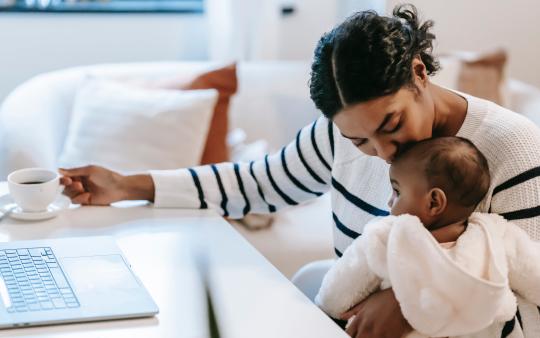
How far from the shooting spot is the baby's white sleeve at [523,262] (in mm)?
1046

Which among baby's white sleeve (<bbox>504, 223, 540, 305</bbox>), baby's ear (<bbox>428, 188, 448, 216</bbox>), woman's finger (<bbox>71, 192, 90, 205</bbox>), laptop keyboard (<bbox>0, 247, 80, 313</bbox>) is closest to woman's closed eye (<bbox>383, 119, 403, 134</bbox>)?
baby's ear (<bbox>428, 188, 448, 216</bbox>)

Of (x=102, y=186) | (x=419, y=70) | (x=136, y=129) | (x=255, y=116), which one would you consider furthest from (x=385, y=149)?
(x=255, y=116)

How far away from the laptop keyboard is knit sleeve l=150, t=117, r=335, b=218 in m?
0.35

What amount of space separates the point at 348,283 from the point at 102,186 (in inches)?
23.4

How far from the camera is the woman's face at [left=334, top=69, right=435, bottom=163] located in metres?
1.09

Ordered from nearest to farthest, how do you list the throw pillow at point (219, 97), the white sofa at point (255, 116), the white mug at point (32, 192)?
the white mug at point (32, 192) < the white sofa at point (255, 116) < the throw pillow at point (219, 97)

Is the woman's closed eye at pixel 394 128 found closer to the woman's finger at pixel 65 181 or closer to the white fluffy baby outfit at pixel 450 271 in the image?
the white fluffy baby outfit at pixel 450 271

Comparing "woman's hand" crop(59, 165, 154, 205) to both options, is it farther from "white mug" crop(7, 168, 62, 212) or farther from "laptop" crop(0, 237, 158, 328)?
"laptop" crop(0, 237, 158, 328)

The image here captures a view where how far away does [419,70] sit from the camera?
44.8 inches

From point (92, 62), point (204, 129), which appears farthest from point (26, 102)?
point (92, 62)

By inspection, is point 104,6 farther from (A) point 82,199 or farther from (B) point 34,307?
(B) point 34,307

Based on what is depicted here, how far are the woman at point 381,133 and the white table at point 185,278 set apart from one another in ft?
0.29

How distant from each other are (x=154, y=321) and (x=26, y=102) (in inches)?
56.7

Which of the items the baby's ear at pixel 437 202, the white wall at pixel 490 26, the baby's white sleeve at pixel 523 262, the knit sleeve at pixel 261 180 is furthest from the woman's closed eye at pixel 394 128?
the white wall at pixel 490 26
